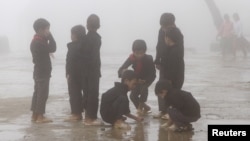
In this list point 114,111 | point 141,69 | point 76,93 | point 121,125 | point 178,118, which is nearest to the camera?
point 178,118

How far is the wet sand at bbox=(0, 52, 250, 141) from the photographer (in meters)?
7.51

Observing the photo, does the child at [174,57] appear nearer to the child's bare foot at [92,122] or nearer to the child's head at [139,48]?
the child's head at [139,48]

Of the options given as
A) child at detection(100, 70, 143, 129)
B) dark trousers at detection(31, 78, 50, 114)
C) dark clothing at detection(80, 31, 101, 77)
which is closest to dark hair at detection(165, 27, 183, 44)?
child at detection(100, 70, 143, 129)

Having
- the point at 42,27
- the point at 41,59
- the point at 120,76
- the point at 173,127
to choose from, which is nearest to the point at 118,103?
the point at 120,76

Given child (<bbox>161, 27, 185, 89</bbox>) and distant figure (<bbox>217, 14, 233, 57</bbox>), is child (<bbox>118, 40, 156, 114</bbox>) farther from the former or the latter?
distant figure (<bbox>217, 14, 233, 57</bbox>)

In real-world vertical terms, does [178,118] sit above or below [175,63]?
below

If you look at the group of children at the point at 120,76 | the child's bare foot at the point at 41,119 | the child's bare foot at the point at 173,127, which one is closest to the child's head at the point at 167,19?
the group of children at the point at 120,76

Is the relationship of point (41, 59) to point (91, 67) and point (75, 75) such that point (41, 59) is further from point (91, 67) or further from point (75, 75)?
point (91, 67)

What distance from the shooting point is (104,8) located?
1743 inches

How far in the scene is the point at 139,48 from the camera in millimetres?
8727

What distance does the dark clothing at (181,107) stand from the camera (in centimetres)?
760

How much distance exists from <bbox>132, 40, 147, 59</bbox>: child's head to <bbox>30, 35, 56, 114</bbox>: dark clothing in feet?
4.15

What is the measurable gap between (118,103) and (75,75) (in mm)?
1071

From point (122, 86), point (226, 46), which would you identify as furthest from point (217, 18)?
point (122, 86)
